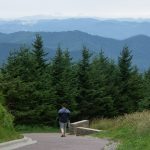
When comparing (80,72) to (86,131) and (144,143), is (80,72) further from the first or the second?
(144,143)

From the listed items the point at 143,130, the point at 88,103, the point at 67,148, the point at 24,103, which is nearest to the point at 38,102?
the point at 24,103

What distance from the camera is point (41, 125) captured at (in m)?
43.8

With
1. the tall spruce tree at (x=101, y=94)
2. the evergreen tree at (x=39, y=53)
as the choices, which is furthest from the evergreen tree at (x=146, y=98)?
the evergreen tree at (x=39, y=53)

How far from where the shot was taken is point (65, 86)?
48.0m

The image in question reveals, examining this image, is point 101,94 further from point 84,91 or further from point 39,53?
point 39,53

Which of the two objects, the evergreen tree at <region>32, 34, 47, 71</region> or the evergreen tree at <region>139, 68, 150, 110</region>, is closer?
the evergreen tree at <region>32, 34, 47, 71</region>

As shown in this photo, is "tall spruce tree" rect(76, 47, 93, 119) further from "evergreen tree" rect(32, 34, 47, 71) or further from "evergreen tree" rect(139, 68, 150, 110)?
"evergreen tree" rect(139, 68, 150, 110)

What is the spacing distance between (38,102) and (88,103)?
727 centimetres

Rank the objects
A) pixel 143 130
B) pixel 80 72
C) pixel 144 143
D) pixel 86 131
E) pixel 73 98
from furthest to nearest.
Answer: pixel 80 72
pixel 73 98
pixel 86 131
pixel 143 130
pixel 144 143

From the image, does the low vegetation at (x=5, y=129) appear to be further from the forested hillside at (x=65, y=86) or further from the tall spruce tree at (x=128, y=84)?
the tall spruce tree at (x=128, y=84)

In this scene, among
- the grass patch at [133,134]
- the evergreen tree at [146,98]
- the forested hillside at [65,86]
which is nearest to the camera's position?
the grass patch at [133,134]

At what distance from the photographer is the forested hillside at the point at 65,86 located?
43.1 meters

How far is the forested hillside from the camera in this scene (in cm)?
4312

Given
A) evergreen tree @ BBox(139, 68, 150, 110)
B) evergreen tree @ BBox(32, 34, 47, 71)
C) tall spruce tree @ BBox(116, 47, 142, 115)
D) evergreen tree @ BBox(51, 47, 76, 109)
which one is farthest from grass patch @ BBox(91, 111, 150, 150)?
Answer: tall spruce tree @ BBox(116, 47, 142, 115)
